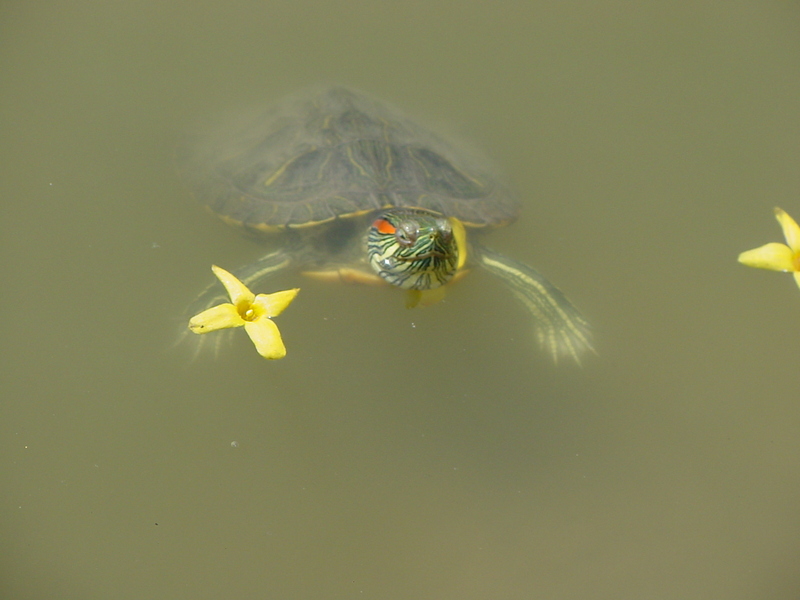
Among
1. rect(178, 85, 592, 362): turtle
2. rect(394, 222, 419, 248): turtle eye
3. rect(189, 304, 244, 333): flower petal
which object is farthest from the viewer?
rect(178, 85, 592, 362): turtle

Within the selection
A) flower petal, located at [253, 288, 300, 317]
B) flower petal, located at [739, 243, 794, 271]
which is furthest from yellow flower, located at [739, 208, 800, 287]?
flower petal, located at [253, 288, 300, 317]

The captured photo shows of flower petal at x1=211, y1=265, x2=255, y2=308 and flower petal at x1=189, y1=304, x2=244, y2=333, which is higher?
flower petal at x1=211, y1=265, x2=255, y2=308

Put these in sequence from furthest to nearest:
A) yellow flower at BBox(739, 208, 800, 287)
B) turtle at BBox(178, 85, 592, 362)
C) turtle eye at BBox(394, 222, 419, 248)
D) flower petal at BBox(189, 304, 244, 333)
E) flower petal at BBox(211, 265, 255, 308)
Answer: turtle at BBox(178, 85, 592, 362) → turtle eye at BBox(394, 222, 419, 248) → yellow flower at BBox(739, 208, 800, 287) → flower petal at BBox(211, 265, 255, 308) → flower petal at BBox(189, 304, 244, 333)

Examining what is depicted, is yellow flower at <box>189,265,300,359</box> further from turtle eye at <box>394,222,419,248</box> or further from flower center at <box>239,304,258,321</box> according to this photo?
turtle eye at <box>394,222,419,248</box>

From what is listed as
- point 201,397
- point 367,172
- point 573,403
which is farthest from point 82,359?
point 573,403

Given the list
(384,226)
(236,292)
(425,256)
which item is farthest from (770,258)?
(236,292)

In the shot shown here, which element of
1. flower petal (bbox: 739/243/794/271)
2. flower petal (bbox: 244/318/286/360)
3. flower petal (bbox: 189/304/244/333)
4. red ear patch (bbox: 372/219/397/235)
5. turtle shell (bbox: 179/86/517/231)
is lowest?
flower petal (bbox: 739/243/794/271)

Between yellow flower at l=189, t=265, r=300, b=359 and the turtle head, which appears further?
the turtle head

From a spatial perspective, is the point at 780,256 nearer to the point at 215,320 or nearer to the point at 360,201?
the point at 360,201
